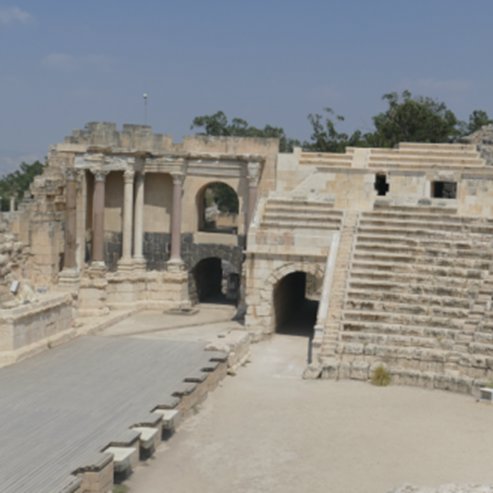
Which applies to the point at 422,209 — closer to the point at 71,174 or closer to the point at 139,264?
the point at 139,264

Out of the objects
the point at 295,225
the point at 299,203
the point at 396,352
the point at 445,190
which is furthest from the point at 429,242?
the point at 445,190

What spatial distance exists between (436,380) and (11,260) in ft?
44.4

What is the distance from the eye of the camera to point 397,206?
2511 cm

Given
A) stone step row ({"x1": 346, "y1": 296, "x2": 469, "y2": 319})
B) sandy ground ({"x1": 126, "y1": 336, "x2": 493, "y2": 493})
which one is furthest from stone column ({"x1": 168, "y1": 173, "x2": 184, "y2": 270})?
sandy ground ({"x1": 126, "y1": 336, "x2": 493, "y2": 493})

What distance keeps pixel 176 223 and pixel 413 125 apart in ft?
68.8

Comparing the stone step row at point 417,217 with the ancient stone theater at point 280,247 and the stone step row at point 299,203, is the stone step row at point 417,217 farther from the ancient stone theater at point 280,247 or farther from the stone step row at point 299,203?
the stone step row at point 299,203

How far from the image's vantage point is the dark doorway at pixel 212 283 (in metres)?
31.5

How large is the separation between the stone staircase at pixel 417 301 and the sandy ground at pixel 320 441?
94cm

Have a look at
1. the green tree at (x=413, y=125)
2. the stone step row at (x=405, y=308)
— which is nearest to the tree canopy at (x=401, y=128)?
the green tree at (x=413, y=125)

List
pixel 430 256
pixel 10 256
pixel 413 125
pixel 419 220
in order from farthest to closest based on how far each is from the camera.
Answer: pixel 413 125 → pixel 10 256 → pixel 419 220 → pixel 430 256

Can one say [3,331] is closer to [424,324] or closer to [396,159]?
[424,324]

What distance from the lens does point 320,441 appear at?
1445 centimetres

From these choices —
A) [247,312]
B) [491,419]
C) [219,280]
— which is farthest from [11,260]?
[491,419]

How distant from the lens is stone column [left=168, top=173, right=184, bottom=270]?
29.3 meters
